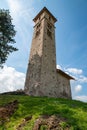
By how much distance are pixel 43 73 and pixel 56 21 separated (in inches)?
763

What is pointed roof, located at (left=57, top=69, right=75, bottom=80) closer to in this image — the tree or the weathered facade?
the weathered facade

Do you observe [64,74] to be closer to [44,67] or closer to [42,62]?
[44,67]

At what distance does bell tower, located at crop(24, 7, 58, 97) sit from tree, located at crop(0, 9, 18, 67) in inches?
199

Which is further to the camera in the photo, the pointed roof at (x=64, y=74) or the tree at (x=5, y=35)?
the pointed roof at (x=64, y=74)

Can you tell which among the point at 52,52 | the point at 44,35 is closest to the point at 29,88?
the point at 52,52

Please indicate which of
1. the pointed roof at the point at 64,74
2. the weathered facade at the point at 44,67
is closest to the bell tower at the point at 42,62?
the weathered facade at the point at 44,67

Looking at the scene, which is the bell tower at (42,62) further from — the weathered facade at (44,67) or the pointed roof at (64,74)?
the pointed roof at (64,74)

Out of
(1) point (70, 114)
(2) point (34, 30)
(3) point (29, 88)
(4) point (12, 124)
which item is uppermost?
(2) point (34, 30)

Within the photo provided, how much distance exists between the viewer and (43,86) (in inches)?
1002

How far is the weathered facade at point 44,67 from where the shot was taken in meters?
25.9

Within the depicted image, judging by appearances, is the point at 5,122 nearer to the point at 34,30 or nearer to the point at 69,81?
the point at 69,81

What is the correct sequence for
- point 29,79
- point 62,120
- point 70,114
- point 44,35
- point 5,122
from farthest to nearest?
point 44,35 → point 29,79 → point 5,122 → point 70,114 → point 62,120

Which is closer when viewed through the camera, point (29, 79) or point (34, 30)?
point (29, 79)

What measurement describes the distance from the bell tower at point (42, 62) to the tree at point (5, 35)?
16.6 feet
